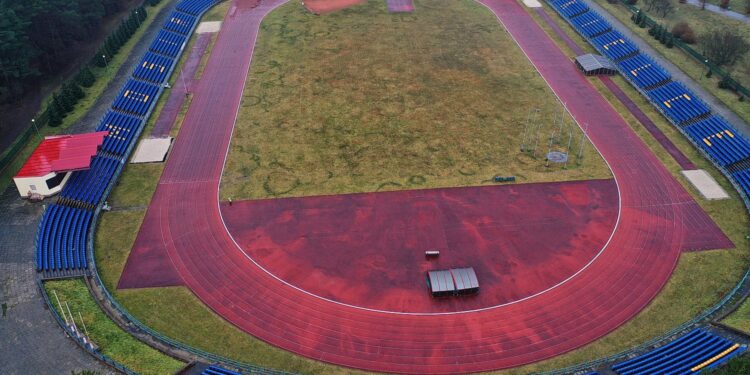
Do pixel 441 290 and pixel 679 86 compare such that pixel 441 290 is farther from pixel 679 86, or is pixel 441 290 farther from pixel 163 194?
pixel 679 86

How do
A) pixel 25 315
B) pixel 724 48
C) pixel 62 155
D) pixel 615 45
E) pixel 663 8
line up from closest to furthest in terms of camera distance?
pixel 25 315 < pixel 62 155 < pixel 724 48 < pixel 615 45 < pixel 663 8

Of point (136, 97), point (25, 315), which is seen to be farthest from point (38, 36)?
point (25, 315)

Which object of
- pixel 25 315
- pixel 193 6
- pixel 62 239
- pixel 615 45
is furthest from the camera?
pixel 193 6

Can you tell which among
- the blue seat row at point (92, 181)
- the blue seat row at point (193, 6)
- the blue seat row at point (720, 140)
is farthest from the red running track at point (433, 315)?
the blue seat row at point (193, 6)

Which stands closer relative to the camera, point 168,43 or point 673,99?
point 673,99

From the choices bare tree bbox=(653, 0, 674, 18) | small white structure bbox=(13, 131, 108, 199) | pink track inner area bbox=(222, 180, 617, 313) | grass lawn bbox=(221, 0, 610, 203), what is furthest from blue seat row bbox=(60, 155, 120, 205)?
bare tree bbox=(653, 0, 674, 18)

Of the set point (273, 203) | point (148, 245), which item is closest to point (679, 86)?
point (273, 203)

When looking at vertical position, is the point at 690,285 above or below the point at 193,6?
below

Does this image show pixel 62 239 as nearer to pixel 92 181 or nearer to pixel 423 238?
pixel 92 181
